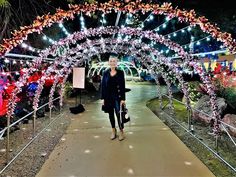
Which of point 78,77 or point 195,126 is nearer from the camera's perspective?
point 195,126

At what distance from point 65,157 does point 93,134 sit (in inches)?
83.3

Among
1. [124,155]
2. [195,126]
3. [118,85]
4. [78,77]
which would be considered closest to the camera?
[124,155]

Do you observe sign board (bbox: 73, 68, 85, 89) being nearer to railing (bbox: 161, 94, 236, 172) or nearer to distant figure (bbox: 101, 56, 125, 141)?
railing (bbox: 161, 94, 236, 172)

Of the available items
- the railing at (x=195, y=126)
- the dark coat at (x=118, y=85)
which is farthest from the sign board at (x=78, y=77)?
the dark coat at (x=118, y=85)

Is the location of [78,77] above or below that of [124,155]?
above

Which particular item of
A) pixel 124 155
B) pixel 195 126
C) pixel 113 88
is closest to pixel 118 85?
pixel 113 88

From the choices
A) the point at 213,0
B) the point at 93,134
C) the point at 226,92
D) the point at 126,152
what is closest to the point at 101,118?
the point at 93,134

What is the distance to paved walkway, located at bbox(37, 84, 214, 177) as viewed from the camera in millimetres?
5684

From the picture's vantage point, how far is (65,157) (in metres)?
6.50

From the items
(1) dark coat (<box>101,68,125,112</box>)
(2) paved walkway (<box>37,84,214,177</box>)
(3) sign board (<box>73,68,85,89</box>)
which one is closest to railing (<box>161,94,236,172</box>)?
(2) paved walkway (<box>37,84,214,177</box>)

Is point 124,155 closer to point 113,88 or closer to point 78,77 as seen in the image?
point 113,88

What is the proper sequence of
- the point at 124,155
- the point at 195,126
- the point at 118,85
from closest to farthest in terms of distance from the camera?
the point at 124,155 < the point at 118,85 < the point at 195,126

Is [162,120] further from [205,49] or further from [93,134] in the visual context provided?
[205,49]

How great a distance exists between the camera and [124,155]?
662cm
